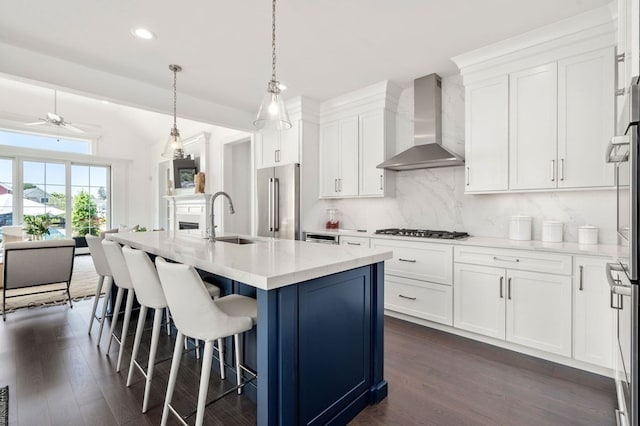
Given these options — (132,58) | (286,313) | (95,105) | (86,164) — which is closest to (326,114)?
(132,58)

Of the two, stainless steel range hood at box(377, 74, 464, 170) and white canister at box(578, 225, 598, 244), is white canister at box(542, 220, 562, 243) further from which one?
stainless steel range hood at box(377, 74, 464, 170)

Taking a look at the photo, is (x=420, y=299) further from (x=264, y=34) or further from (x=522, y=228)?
(x=264, y=34)

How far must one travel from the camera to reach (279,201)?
4.39m

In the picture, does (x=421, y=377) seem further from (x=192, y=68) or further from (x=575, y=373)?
(x=192, y=68)

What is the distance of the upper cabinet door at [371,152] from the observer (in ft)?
12.3

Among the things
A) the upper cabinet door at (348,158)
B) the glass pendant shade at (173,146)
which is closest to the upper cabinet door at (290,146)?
the upper cabinet door at (348,158)

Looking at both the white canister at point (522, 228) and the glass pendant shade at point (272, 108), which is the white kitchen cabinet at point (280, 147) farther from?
the white canister at point (522, 228)

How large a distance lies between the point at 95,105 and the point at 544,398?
9.43m

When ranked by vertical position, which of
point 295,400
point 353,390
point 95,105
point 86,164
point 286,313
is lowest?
point 353,390

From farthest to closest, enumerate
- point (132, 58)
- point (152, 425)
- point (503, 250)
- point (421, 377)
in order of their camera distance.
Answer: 1. point (132, 58)
2. point (503, 250)
3. point (421, 377)
4. point (152, 425)

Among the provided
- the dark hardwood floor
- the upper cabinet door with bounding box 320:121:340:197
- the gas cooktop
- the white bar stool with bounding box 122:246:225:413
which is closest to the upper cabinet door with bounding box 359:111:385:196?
the upper cabinet door with bounding box 320:121:340:197

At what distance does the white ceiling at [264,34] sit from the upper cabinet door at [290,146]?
0.81 metres

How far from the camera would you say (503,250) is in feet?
8.32

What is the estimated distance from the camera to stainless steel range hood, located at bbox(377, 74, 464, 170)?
3.30 m
